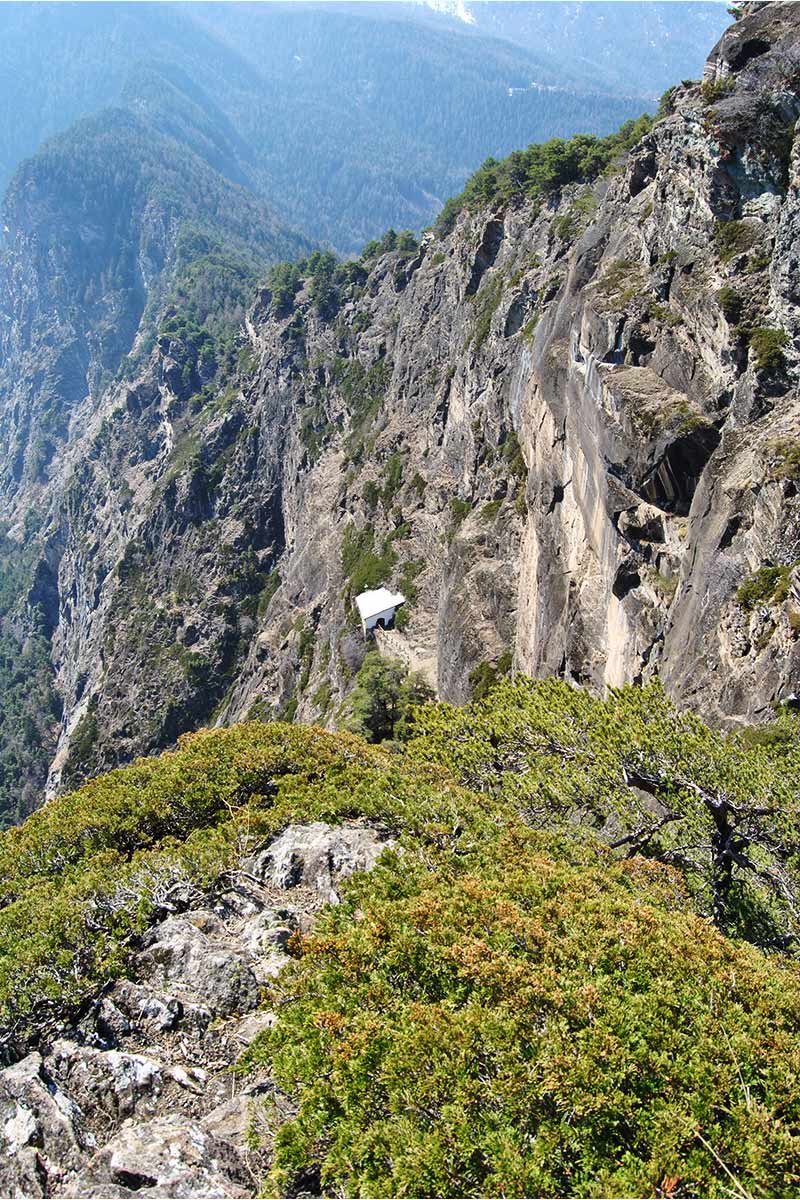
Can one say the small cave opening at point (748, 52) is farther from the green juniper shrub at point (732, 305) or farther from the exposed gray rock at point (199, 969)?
the exposed gray rock at point (199, 969)

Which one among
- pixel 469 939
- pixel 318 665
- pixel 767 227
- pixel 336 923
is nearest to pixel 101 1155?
pixel 336 923

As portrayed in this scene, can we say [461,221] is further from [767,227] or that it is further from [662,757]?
[662,757]

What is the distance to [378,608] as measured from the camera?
92.0 metres

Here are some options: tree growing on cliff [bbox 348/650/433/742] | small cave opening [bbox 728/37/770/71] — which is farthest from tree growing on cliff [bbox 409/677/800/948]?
tree growing on cliff [bbox 348/650/433/742]

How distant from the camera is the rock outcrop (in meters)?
14.0

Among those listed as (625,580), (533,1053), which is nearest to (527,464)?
(625,580)

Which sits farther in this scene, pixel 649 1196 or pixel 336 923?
pixel 336 923

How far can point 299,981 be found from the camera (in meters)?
16.1

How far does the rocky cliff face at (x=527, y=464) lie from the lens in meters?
34.5

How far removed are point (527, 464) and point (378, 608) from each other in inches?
1146

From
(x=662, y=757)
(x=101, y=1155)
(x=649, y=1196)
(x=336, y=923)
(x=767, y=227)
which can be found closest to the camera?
(x=649, y=1196)

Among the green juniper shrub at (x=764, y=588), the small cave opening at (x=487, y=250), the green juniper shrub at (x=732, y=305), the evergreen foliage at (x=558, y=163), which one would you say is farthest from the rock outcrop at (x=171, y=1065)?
the small cave opening at (x=487, y=250)

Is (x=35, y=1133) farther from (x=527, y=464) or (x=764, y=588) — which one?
(x=527, y=464)

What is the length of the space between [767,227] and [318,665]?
78.6 metres
